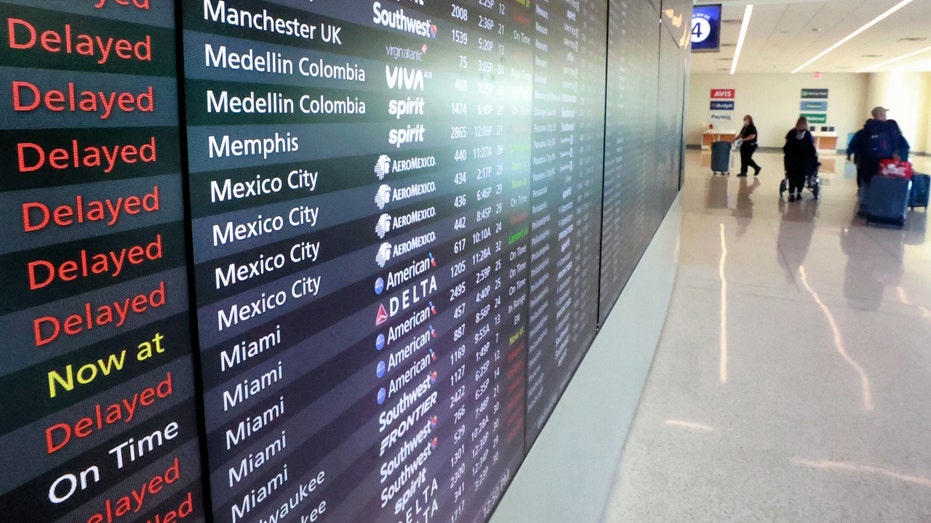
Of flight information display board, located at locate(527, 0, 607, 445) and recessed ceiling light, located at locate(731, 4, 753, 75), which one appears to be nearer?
flight information display board, located at locate(527, 0, 607, 445)

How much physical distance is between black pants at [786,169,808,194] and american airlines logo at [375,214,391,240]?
1425 cm

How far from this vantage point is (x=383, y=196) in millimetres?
838

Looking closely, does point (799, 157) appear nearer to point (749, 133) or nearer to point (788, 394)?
point (749, 133)

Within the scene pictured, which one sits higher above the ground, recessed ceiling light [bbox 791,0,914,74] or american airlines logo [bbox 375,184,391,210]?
recessed ceiling light [bbox 791,0,914,74]

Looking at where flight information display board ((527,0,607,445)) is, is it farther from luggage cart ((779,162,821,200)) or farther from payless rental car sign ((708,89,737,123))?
payless rental car sign ((708,89,737,123))

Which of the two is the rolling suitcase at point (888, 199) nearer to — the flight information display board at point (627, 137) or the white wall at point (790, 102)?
the flight information display board at point (627, 137)

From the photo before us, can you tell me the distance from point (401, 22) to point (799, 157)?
14.2 m

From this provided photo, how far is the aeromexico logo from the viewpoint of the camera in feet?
2.62

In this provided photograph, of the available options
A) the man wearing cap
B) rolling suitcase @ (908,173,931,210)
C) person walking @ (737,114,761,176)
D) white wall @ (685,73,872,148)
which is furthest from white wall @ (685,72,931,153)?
the man wearing cap

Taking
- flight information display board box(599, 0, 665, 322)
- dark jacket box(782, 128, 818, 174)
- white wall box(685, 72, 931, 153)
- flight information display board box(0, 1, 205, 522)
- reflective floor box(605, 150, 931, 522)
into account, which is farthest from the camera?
white wall box(685, 72, 931, 153)

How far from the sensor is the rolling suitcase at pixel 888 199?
1005 centimetres

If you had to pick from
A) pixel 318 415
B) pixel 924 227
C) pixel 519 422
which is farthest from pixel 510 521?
pixel 924 227

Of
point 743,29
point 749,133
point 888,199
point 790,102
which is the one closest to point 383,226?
point 888,199

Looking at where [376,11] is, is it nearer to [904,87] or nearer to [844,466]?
[844,466]
